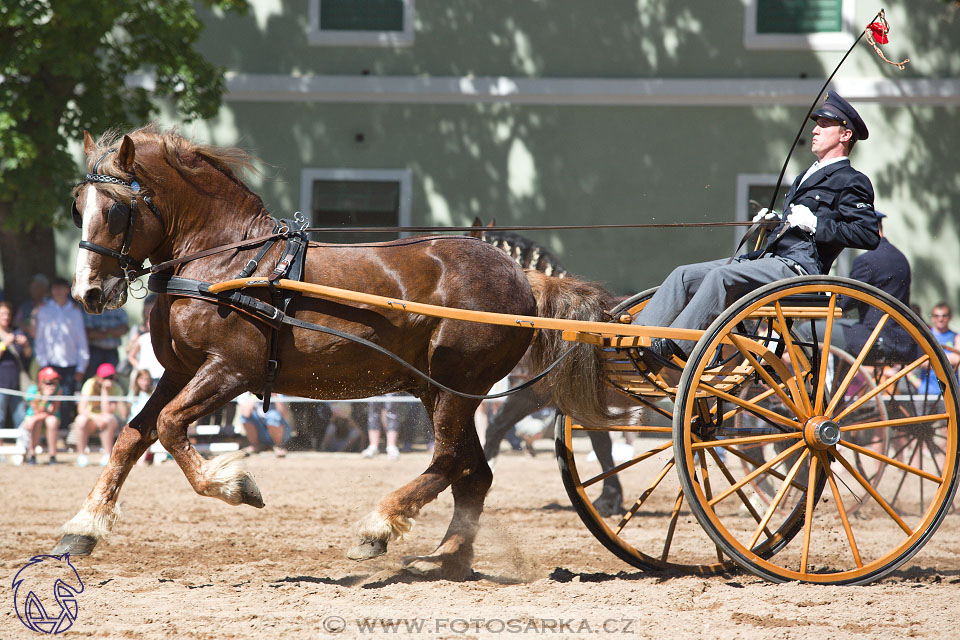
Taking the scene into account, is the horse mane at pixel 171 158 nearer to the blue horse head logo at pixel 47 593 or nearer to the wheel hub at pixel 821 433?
the blue horse head logo at pixel 47 593

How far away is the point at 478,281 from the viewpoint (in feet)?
15.7

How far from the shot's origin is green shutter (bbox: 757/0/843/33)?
504 inches

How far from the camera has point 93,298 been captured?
439 centimetres

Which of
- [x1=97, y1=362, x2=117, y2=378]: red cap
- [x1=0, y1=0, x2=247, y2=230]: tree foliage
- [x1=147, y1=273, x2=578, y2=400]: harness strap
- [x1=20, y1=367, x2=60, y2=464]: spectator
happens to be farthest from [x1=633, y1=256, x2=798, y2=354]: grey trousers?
[x1=20, y1=367, x2=60, y2=464]: spectator

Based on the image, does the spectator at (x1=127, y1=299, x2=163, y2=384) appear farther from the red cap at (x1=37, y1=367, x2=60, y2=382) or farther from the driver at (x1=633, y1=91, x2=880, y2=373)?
the driver at (x1=633, y1=91, x2=880, y2=373)

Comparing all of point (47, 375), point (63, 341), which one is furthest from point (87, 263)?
point (63, 341)

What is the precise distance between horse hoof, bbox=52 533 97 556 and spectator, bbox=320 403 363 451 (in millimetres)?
5851

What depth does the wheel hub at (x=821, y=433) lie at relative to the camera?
4.31 m

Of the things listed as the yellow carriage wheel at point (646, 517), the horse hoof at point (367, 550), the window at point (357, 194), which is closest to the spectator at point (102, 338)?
the window at point (357, 194)

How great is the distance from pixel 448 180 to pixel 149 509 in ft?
23.9

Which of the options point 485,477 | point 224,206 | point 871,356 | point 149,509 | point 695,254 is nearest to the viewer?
point 224,206

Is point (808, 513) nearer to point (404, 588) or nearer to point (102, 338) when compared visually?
point (404, 588)

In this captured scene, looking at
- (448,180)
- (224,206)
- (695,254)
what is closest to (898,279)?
(224,206)

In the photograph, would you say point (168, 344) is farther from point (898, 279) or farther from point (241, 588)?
point (898, 279)
